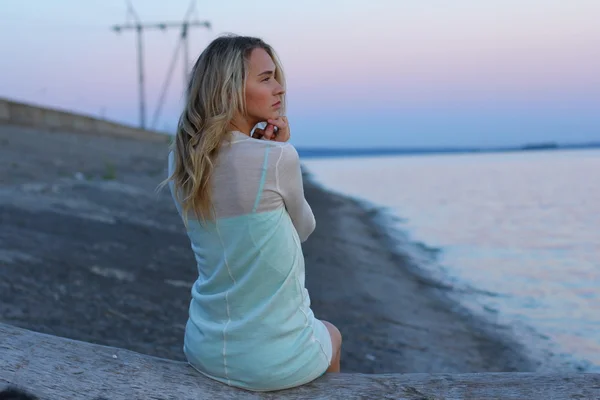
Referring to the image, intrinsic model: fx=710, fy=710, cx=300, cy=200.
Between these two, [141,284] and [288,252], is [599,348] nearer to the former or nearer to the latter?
[141,284]

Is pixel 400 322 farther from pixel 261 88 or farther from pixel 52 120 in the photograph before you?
pixel 52 120

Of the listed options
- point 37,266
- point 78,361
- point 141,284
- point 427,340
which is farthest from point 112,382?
point 427,340

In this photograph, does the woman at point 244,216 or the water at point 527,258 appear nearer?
the woman at point 244,216

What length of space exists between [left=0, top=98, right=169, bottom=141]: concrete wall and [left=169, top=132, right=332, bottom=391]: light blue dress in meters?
18.2

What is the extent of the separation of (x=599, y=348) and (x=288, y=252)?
5896mm

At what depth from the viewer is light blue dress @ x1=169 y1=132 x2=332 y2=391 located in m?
2.71

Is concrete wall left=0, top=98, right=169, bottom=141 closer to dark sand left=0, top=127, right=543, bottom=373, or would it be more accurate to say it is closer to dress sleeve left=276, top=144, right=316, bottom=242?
dark sand left=0, top=127, right=543, bottom=373

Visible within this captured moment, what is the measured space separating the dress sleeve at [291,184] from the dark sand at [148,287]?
8.92 feet

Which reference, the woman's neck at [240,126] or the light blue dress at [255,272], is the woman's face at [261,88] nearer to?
the woman's neck at [240,126]

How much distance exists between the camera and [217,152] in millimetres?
2742

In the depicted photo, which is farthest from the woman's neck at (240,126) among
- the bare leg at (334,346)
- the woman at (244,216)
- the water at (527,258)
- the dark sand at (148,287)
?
the water at (527,258)

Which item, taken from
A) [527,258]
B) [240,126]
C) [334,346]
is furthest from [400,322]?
[527,258]

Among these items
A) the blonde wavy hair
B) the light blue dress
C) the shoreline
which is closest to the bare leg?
the light blue dress

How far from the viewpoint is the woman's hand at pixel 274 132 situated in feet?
9.57
